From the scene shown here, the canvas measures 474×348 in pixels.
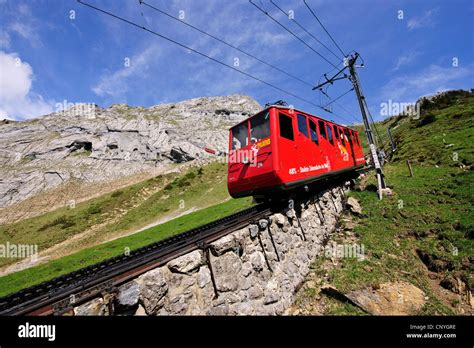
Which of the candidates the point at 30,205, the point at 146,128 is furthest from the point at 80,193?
the point at 146,128

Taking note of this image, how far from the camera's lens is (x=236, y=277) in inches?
218

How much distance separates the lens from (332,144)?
12984 mm

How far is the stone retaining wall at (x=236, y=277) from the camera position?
373 centimetres

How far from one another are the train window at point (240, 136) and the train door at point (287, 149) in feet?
5.40

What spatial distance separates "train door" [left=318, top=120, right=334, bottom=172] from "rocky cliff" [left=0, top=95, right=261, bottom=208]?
59018mm

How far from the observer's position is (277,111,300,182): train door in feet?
28.2

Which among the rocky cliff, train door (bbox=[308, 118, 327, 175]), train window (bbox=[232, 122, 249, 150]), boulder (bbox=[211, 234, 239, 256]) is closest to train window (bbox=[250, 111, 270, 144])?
train window (bbox=[232, 122, 249, 150])

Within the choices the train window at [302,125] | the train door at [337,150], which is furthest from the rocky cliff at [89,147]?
the train window at [302,125]

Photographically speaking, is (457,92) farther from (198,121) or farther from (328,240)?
(198,121)

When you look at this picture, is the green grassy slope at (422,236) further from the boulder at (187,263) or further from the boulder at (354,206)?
the boulder at (187,263)

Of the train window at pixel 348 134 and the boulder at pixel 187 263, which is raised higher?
the train window at pixel 348 134

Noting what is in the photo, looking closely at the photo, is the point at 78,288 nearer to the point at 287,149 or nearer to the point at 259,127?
the point at 287,149
